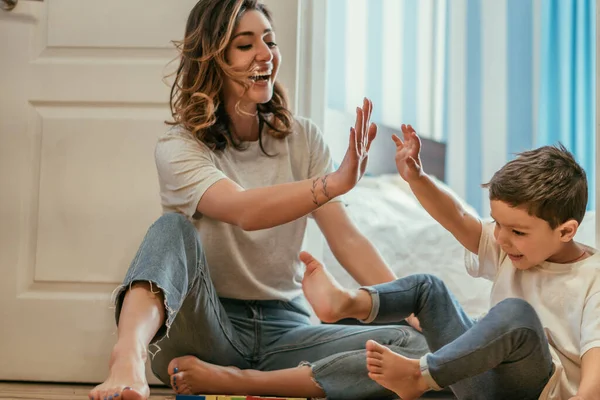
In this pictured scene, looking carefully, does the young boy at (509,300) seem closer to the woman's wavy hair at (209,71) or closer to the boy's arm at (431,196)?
the boy's arm at (431,196)

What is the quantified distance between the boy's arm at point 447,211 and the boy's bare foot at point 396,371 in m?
0.28

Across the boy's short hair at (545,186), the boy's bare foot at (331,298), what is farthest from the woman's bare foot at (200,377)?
the boy's short hair at (545,186)

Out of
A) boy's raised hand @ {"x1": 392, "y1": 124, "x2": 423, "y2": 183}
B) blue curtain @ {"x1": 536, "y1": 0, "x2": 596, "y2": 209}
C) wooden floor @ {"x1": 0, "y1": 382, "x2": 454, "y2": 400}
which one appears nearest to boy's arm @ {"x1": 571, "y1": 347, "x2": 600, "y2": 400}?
boy's raised hand @ {"x1": 392, "y1": 124, "x2": 423, "y2": 183}

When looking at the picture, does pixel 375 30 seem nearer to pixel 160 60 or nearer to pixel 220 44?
pixel 160 60

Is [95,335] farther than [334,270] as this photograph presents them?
No

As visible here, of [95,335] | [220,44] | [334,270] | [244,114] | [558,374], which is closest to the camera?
[558,374]

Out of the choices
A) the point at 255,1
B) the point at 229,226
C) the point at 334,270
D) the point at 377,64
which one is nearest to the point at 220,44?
the point at 255,1

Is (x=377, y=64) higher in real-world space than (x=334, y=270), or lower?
higher

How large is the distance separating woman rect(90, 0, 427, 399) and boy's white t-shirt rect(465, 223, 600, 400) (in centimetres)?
25

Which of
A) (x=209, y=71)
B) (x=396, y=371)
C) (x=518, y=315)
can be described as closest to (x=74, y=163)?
(x=209, y=71)

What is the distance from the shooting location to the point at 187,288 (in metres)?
1.32

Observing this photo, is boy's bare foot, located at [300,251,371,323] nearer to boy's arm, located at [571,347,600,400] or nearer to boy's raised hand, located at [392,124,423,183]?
boy's raised hand, located at [392,124,423,183]

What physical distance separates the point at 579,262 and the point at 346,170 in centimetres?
43

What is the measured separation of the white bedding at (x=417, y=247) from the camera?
196cm
